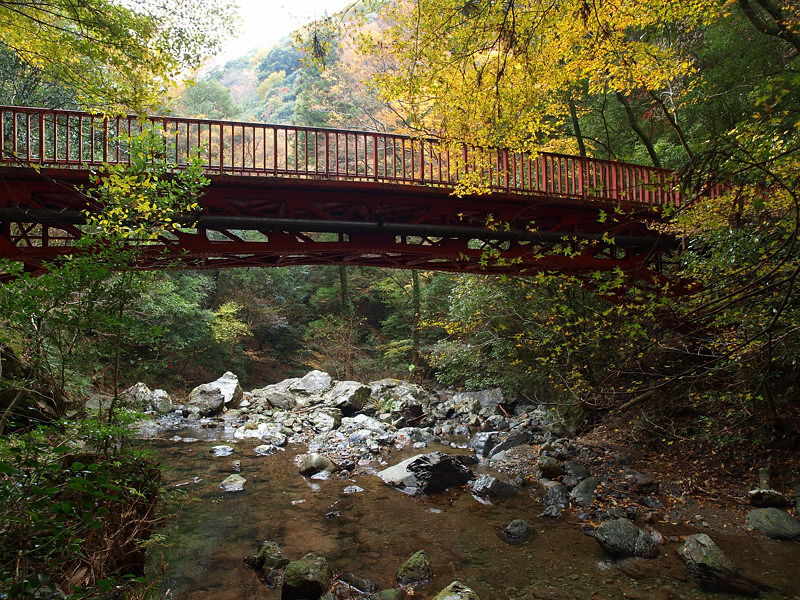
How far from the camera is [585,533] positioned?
6258 mm

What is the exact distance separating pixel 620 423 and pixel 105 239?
10.2 m

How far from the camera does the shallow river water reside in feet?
16.3

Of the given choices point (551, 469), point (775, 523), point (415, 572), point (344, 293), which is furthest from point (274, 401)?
point (775, 523)

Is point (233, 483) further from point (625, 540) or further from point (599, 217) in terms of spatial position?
point (599, 217)

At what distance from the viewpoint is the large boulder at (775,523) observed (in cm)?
571

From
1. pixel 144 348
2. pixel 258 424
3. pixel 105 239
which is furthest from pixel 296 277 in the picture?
pixel 105 239

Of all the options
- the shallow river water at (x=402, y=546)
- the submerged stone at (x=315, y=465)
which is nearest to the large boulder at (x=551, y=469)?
the shallow river water at (x=402, y=546)

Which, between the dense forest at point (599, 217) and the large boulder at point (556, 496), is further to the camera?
the large boulder at point (556, 496)

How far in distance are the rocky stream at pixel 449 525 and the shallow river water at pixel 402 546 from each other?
23mm

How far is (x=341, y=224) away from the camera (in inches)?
311

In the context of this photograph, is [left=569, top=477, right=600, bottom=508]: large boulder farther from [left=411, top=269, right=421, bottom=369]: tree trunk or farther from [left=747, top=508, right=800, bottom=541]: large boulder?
[left=411, top=269, right=421, bottom=369]: tree trunk

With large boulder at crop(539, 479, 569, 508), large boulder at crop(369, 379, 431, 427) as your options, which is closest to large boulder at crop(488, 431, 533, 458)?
large boulder at crop(539, 479, 569, 508)

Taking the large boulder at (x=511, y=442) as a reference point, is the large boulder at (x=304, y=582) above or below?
above

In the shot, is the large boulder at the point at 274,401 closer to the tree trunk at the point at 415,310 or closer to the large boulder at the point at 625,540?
the tree trunk at the point at 415,310
